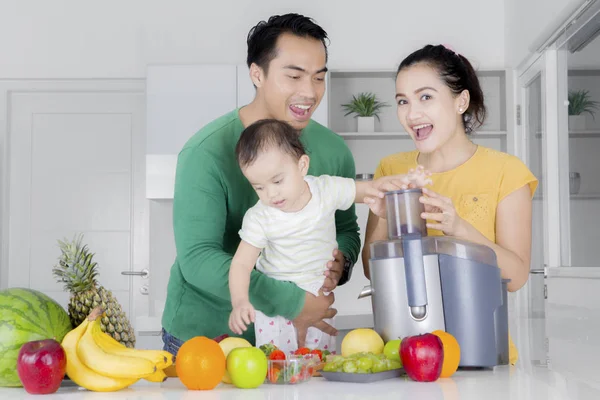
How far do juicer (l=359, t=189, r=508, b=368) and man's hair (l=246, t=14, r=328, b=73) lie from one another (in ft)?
2.10

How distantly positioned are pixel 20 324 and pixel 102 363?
6.0 inches

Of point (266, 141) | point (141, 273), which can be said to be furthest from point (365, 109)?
point (266, 141)

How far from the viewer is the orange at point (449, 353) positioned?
3.95ft

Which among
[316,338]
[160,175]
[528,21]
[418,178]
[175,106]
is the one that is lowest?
[316,338]

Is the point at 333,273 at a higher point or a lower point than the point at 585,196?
lower

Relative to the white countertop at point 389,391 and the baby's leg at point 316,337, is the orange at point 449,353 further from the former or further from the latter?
the baby's leg at point 316,337

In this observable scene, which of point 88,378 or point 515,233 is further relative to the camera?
point 515,233

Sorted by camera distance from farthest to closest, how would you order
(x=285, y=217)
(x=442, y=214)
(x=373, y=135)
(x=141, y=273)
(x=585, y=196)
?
(x=141, y=273), (x=373, y=135), (x=585, y=196), (x=285, y=217), (x=442, y=214)

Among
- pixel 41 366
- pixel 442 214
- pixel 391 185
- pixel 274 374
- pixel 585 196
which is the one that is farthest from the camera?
pixel 585 196

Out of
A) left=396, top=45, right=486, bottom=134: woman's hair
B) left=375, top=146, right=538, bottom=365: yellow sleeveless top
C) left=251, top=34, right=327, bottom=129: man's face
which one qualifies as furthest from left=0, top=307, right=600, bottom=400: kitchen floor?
left=251, top=34, right=327, bottom=129: man's face

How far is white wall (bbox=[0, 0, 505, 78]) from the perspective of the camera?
4.65 meters

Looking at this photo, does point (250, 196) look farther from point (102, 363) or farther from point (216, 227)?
point (102, 363)

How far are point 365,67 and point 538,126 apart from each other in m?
1.08

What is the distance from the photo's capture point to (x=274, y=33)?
180 cm
